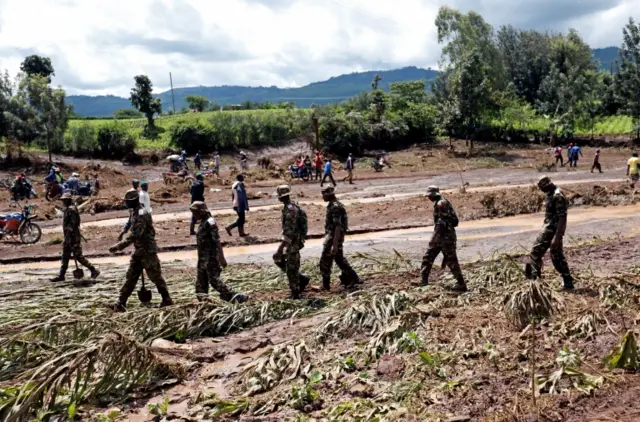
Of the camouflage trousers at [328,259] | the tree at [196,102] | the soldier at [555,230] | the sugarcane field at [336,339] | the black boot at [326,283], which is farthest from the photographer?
the tree at [196,102]

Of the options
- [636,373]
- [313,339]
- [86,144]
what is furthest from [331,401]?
[86,144]

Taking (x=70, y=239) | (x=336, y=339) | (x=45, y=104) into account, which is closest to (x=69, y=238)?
(x=70, y=239)

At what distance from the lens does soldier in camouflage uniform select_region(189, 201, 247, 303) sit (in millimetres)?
8906

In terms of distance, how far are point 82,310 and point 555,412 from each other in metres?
6.31

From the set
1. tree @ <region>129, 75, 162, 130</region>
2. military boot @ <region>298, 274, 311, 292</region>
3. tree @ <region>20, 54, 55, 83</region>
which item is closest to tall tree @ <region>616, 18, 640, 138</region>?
tree @ <region>129, 75, 162, 130</region>

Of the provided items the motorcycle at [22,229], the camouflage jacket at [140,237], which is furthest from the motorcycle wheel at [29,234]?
the camouflage jacket at [140,237]

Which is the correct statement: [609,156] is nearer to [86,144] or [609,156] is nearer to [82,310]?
[86,144]

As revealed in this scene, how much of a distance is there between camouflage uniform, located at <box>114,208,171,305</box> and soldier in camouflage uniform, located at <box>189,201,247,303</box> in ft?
2.04

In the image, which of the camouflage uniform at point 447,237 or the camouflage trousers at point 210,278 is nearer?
the camouflage trousers at point 210,278

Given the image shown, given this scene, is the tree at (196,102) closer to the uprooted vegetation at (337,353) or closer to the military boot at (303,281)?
the uprooted vegetation at (337,353)

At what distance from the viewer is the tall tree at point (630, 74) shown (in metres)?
44.2

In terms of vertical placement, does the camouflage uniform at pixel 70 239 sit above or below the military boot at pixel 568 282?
above

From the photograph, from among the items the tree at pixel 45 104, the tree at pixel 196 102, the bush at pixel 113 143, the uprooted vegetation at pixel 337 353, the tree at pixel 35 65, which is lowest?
the uprooted vegetation at pixel 337 353

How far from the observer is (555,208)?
8945mm
